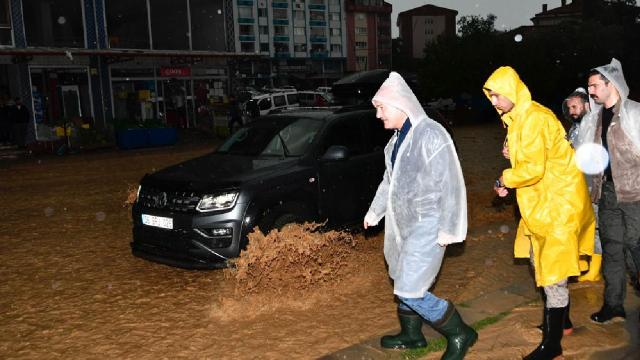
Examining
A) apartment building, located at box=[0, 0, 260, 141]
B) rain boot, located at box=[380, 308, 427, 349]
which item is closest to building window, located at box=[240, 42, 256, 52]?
apartment building, located at box=[0, 0, 260, 141]

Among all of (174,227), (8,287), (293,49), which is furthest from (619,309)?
(293,49)

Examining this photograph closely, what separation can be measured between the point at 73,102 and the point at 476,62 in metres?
18.7

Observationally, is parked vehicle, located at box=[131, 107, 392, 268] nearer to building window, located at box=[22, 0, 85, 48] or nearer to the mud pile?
the mud pile

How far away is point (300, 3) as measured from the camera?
88250mm

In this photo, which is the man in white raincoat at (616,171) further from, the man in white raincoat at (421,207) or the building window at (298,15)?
the building window at (298,15)

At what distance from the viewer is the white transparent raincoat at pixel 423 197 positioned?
3.69 meters

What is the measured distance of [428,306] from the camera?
3.81m

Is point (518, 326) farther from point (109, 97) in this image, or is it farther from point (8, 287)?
point (109, 97)

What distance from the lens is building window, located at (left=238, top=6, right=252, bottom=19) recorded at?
85.8 metres

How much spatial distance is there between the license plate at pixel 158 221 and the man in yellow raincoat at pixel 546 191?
10.9 feet

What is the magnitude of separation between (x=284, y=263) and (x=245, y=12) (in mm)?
85249

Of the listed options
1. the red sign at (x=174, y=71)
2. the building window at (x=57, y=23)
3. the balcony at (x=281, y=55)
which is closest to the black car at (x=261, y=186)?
the building window at (x=57, y=23)

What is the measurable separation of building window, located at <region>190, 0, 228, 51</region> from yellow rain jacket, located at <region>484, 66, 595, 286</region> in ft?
97.6

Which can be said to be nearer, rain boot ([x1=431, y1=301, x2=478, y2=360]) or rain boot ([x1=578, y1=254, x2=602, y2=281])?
rain boot ([x1=431, y1=301, x2=478, y2=360])
